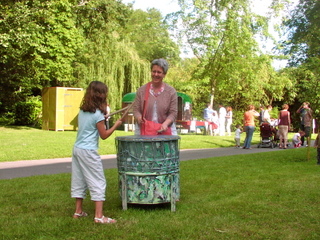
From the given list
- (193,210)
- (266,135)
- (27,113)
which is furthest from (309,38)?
(27,113)

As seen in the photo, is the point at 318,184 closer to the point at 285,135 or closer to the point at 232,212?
the point at 232,212

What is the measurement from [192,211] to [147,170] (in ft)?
2.64

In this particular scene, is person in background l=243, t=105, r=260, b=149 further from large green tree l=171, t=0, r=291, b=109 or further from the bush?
the bush

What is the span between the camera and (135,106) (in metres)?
6.39

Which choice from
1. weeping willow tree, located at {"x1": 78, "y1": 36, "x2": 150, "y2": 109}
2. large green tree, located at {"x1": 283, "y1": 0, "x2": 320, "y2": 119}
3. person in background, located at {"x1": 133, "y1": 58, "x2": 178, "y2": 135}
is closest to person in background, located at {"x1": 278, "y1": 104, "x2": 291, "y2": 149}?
large green tree, located at {"x1": 283, "y1": 0, "x2": 320, "y2": 119}

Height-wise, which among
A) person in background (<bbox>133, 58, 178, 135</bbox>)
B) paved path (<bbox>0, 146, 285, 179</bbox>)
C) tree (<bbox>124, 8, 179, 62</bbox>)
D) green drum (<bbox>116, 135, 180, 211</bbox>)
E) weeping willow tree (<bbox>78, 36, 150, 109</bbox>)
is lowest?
paved path (<bbox>0, 146, 285, 179</bbox>)

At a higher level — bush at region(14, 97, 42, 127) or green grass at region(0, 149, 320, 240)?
bush at region(14, 97, 42, 127)

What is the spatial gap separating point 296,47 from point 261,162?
3130 mm

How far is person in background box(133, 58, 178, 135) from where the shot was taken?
630cm

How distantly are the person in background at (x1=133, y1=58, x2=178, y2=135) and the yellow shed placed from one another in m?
21.1

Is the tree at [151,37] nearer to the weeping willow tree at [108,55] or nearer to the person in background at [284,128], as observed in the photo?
the weeping willow tree at [108,55]

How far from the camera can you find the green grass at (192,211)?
16.3 feet

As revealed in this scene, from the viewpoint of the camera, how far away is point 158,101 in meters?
6.34

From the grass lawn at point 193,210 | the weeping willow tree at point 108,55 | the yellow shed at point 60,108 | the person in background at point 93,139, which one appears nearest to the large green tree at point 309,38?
the grass lawn at point 193,210
